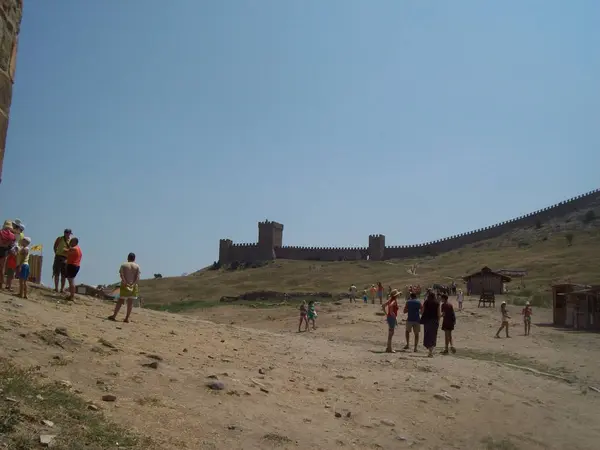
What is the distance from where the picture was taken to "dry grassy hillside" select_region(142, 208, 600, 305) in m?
49.7

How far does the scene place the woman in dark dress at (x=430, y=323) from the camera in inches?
519

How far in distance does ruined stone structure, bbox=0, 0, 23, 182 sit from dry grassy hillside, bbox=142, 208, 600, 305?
127 feet

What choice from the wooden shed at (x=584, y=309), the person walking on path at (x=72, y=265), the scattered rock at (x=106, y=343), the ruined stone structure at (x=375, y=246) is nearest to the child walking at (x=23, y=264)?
the person walking on path at (x=72, y=265)

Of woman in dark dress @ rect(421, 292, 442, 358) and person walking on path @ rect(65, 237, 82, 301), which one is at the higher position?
person walking on path @ rect(65, 237, 82, 301)

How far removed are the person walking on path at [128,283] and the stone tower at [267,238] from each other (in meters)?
79.3

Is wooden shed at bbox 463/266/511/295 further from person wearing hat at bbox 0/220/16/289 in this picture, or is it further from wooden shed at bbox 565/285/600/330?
person wearing hat at bbox 0/220/16/289

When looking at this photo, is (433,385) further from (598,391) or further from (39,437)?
(39,437)

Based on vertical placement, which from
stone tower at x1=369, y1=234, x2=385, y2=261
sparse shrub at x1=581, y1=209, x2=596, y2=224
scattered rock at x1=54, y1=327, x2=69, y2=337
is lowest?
scattered rock at x1=54, y1=327, x2=69, y2=337

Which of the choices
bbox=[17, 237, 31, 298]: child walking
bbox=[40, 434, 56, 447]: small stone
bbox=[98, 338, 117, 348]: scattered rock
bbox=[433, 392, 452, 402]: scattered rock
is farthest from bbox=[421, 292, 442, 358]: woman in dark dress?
bbox=[40, 434, 56, 447]: small stone

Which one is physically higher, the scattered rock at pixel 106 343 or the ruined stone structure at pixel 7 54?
the ruined stone structure at pixel 7 54

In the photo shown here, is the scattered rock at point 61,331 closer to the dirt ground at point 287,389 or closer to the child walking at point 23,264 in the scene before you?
the dirt ground at point 287,389

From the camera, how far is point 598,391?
10805 mm

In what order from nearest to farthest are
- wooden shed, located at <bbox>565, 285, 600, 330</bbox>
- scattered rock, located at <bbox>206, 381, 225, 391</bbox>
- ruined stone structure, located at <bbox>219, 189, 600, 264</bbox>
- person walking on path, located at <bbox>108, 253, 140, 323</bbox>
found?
scattered rock, located at <bbox>206, 381, 225, 391</bbox> → person walking on path, located at <bbox>108, 253, 140, 323</bbox> → wooden shed, located at <bbox>565, 285, 600, 330</bbox> → ruined stone structure, located at <bbox>219, 189, 600, 264</bbox>

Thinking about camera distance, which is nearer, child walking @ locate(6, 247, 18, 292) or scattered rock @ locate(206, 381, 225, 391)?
scattered rock @ locate(206, 381, 225, 391)
